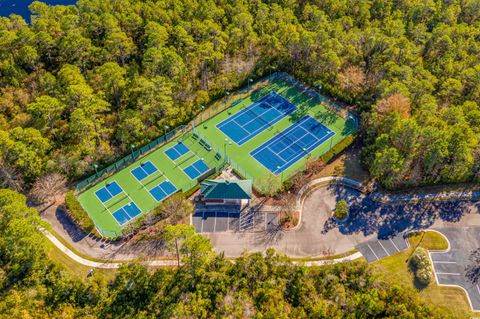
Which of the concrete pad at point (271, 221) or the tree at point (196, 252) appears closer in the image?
the tree at point (196, 252)

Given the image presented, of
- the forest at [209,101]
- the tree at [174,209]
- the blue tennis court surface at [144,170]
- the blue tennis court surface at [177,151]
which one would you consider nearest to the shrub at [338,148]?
the forest at [209,101]

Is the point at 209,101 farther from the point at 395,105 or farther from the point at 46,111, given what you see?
the point at 395,105

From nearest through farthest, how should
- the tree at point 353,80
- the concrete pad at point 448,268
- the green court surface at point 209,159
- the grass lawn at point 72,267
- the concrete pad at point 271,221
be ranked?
the grass lawn at point 72,267 < the concrete pad at point 448,268 < the concrete pad at point 271,221 < the green court surface at point 209,159 < the tree at point 353,80

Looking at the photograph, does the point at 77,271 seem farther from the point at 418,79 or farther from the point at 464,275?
the point at 418,79

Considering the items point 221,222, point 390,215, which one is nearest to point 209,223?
point 221,222

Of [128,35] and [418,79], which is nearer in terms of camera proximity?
[418,79]

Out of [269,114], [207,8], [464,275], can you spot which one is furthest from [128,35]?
[464,275]

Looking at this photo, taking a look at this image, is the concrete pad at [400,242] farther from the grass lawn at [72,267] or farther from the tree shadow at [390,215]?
the grass lawn at [72,267]
